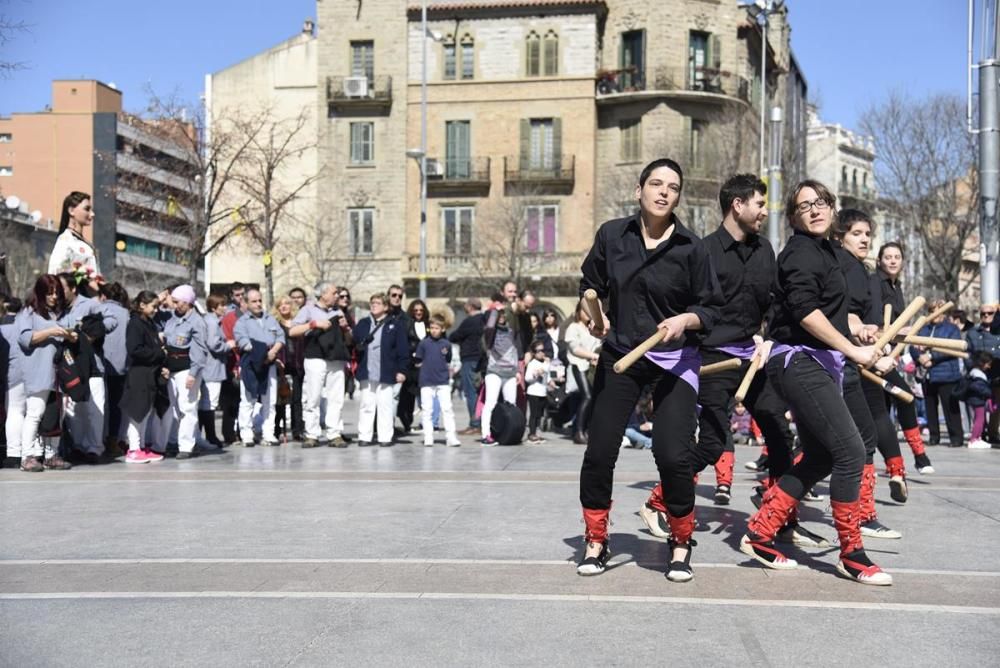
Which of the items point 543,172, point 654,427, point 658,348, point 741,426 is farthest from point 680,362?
point 543,172

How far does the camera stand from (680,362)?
6324 mm

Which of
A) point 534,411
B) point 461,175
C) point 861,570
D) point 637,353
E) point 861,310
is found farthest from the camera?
point 461,175

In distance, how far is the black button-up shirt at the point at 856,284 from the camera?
23.8ft

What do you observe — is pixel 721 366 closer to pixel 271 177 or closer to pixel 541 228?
pixel 271 177

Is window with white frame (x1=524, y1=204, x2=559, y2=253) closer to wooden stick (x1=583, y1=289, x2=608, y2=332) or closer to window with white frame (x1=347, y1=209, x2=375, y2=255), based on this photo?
window with white frame (x1=347, y1=209, x2=375, y2=255)

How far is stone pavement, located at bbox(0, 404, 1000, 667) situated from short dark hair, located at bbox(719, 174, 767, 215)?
2115mm

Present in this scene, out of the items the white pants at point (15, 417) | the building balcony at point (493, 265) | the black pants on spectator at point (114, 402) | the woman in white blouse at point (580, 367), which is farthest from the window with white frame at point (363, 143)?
the white pants at point (15, 417)

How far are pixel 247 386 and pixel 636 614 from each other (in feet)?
34.1

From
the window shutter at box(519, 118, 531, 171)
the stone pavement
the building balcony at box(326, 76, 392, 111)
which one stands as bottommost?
the stone pavement

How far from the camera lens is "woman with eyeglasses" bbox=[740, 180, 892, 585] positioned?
645 centimetres

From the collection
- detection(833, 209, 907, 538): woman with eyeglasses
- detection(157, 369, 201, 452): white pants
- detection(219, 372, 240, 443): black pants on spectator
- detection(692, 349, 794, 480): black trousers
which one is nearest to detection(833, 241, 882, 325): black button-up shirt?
detection(833, 209, 907, 538): woman with eyeglasses

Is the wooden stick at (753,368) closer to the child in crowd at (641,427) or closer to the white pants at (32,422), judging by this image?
the white pants at (32,422)

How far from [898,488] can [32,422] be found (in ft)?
26.4

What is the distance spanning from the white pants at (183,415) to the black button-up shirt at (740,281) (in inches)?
310
